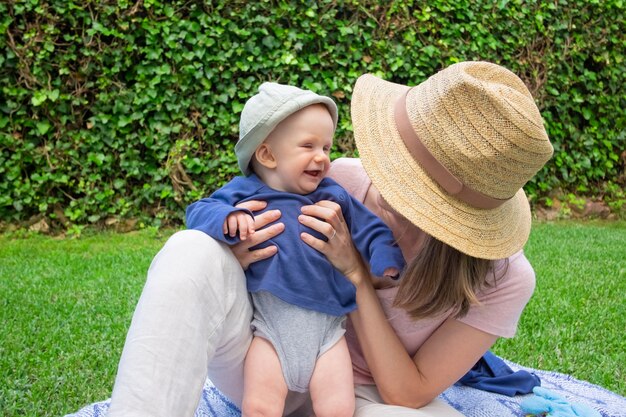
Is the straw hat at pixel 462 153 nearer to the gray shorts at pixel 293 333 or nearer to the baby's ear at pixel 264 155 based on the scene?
the baby's ear at pixel 264 155

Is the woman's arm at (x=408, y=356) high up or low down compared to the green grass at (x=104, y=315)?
up

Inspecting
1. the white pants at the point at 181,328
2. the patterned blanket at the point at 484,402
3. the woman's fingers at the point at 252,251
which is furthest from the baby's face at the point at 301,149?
the patterned blanket at the point at 484,402

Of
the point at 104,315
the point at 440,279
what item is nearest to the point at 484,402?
the point at 440,279

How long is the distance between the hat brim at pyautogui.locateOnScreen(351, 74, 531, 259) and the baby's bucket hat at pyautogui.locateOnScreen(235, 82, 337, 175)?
0.18 m

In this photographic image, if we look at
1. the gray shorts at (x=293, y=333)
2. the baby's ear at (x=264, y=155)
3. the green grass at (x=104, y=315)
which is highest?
the baby's ear at (x=264, y=155)

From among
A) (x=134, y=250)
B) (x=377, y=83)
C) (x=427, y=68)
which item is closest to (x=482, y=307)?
(x=377, y=83)

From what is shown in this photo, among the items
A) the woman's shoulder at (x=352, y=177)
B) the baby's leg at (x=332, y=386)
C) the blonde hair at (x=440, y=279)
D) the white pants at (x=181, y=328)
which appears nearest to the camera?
the white pants at (x=181, y=328)

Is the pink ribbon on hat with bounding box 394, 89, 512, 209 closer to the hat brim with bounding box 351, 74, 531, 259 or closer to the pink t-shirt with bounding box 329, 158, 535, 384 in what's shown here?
the hat brim with bounding box 351, 74, 531, 259

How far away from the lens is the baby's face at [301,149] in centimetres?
230

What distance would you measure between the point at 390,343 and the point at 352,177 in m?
0.62

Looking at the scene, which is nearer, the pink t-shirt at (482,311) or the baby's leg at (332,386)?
the baby's leg at (332,386)

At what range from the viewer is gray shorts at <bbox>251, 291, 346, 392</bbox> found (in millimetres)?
2113

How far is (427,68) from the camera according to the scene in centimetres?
715

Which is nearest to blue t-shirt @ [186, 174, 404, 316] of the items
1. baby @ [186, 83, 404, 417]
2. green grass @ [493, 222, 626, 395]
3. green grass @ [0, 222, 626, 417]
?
baby @ [186, 83, 404, 417]
